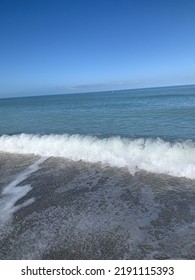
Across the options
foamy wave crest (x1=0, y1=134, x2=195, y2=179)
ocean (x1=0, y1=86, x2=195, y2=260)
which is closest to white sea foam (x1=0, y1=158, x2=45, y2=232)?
ocean (x1=0, y1=86, x2=195, y2=260)

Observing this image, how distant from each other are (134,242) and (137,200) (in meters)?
1.93

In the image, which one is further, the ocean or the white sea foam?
the white sea foam

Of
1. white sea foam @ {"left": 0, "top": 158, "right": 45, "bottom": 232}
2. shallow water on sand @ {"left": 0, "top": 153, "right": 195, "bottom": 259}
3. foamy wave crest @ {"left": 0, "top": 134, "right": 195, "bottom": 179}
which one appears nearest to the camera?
shallow water on sand @ {"left": 0, "top": 153, "right": 195, "bottom": 259}

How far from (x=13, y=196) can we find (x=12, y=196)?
3cm

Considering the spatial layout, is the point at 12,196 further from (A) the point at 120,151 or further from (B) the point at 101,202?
(A) the point at 120,151

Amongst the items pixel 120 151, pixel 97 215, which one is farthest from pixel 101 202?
pixel 120 151

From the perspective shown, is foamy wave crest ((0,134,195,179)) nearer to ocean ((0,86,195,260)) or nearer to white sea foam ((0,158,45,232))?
ocean ((0,86,195,260))

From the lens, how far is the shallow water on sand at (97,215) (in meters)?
5.17

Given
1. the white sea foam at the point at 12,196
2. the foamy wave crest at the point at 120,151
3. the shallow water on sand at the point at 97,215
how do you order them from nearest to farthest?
1. the shallow water on sand at the point at 97,215
2. the white sea foam at the point at 12,196
3. the foamy wave crest at the point at 120,151

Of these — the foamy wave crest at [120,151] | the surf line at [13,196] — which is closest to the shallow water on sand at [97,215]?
the surf line at [13,196]

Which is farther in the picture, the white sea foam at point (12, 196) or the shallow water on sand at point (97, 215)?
the white sea foam at point (12, 196)

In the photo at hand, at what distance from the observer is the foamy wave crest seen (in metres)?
9.58

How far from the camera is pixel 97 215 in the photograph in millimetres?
6523

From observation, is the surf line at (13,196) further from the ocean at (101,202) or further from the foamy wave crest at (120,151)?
the foamy wave crest at (120,151)
